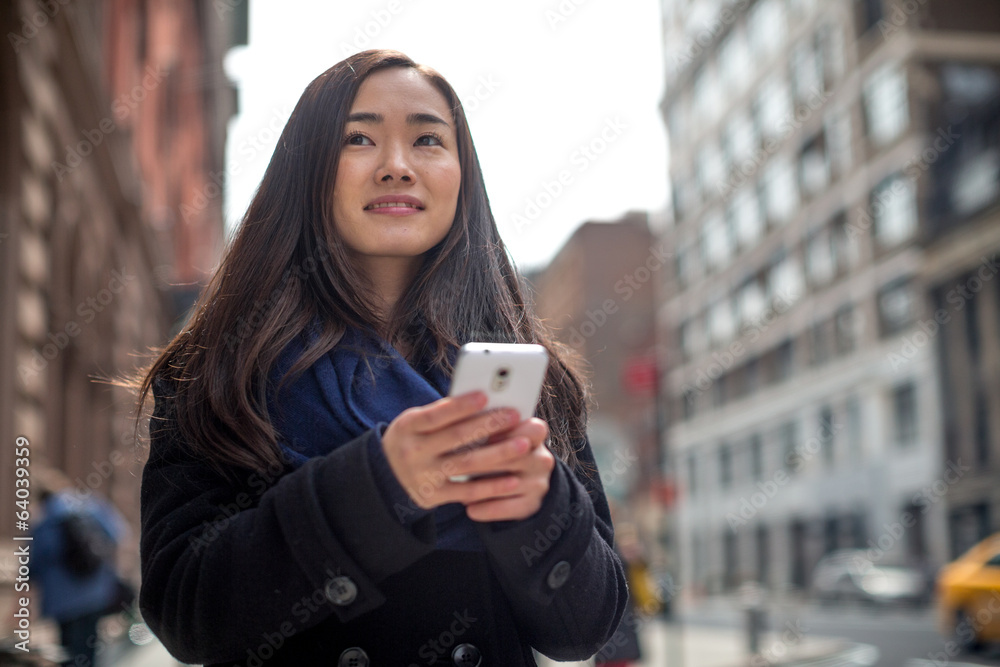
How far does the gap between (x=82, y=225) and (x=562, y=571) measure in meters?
12.2

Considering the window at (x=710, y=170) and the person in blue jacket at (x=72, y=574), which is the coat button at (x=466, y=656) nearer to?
the person in blue jacket at (x=72, y=574)

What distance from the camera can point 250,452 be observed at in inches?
51.4

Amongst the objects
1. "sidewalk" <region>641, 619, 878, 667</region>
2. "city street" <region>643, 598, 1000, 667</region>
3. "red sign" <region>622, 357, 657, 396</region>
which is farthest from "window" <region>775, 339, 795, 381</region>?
"red sign" <region>622, 357, 657, 396</region>

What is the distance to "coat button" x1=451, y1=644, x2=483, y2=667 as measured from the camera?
1342 millimetres

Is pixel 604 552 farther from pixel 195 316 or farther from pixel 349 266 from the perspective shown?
pixel 195 316

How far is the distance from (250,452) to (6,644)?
7.01 ft

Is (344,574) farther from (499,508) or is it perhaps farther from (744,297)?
(744,297)

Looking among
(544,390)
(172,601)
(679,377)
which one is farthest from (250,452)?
(679,377)

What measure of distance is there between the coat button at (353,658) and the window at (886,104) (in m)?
34.2

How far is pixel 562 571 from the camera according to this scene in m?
1.26

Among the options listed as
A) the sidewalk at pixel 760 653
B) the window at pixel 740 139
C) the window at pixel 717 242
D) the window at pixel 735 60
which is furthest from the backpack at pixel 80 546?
the window at pixel 717 242

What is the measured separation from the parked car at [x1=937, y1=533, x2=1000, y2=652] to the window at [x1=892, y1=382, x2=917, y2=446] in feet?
64.9

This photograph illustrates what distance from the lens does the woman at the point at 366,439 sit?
1.17 m

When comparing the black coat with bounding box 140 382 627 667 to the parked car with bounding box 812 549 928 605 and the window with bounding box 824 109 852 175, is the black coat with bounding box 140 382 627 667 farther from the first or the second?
the window with bounding box 824 109 852 175
